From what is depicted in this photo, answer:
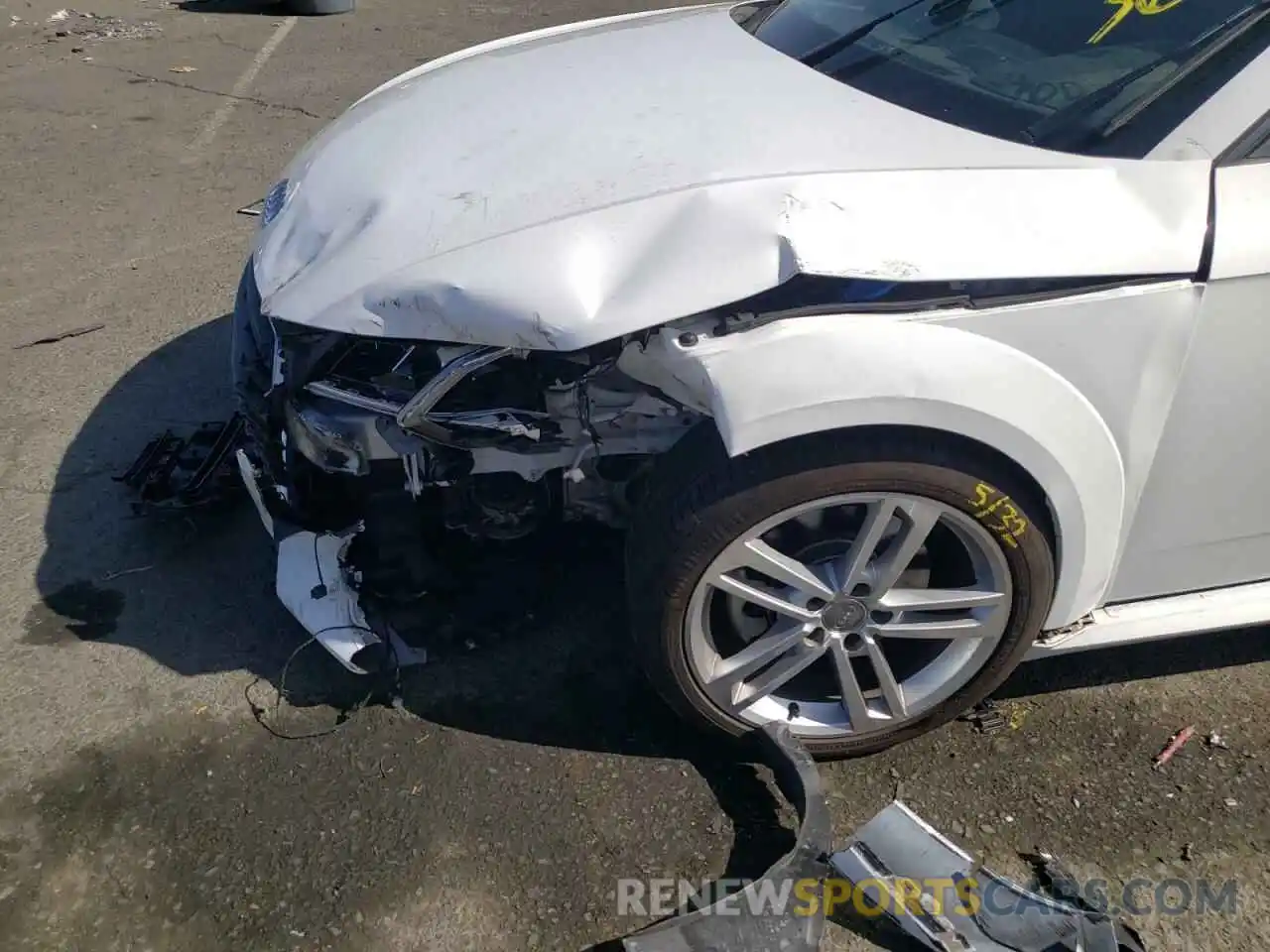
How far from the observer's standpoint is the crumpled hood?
1952 mm

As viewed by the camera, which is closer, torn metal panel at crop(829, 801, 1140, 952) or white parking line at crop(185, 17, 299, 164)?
torn metal panel at crop(829, 801, 1140, 952)

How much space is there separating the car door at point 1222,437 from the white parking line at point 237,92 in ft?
17.3

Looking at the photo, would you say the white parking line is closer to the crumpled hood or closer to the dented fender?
the crumpled hood

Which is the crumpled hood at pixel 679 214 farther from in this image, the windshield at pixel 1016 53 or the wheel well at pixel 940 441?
the wheel well at pixel 940 441

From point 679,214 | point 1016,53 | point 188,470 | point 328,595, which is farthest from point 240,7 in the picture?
point 679,214

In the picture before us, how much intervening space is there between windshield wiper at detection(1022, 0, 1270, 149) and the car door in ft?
0.78

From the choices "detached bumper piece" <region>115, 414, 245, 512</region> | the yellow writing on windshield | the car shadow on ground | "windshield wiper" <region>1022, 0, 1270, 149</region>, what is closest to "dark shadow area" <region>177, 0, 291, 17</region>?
"detached bumper piece" <region>115, 414, 245, 512</region>

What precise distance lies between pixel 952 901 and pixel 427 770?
3.93ft

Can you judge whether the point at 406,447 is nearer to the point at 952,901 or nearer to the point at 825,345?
the point at 825,345

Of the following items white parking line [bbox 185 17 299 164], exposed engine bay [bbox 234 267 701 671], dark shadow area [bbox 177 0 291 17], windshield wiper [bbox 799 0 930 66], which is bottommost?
dark shadow area [bbox 177 0 291 17]

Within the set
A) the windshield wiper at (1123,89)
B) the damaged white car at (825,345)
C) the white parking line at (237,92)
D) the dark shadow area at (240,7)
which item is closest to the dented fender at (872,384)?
the damaged white car at (825,345)

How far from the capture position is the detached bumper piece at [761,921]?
2027 millimetres

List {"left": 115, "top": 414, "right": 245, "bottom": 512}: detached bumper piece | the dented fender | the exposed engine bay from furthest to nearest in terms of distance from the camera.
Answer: {"left": 115, "top": 414, "right": 245, "bottom": 512}: detached bumper piece < the exposed engine bay < the dented fender

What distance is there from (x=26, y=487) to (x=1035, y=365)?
298 centimetres
